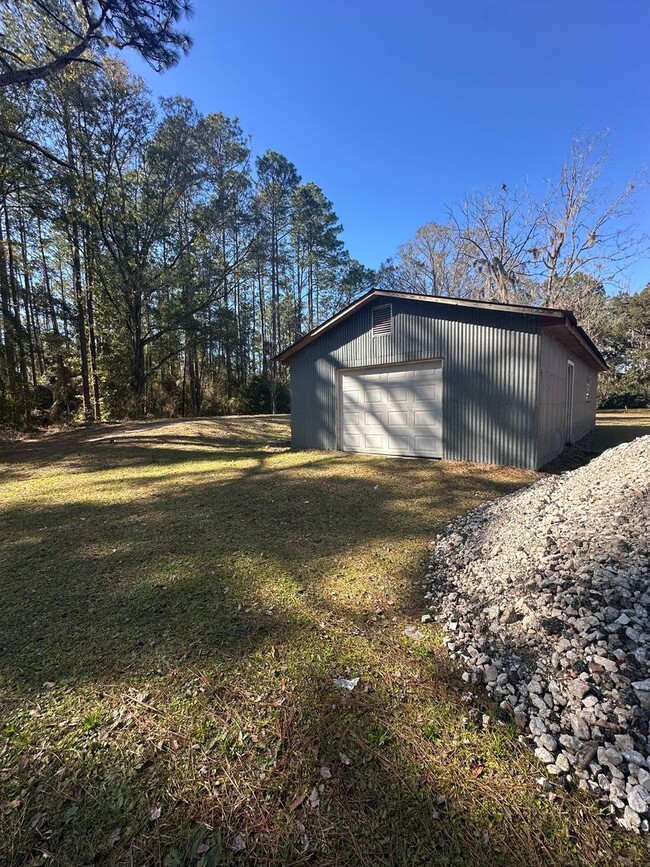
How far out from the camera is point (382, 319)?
884cm

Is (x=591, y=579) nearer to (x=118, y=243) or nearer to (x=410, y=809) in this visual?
(x=410, y=809)

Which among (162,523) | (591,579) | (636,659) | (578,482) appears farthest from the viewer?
(162,523)

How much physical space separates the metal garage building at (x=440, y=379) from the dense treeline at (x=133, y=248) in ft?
35.0

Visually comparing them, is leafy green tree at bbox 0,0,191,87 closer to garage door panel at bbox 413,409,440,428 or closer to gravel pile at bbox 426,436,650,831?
garage door panel at bbox 413,409,440,428

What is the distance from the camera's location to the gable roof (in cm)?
671

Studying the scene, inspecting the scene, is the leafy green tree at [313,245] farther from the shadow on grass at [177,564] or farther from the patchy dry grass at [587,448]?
the shadow on grass at [177,564]

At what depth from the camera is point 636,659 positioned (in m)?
1.77

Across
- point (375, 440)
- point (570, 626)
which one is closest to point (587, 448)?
point (375, 440)

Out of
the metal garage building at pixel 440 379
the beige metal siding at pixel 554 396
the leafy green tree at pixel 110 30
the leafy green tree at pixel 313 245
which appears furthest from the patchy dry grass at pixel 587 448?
the leafy green tree at pixel 313 245

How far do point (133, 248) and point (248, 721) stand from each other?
2192 centimetres

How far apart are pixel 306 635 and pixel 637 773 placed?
161 centimetres

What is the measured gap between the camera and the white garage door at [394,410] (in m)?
8.27

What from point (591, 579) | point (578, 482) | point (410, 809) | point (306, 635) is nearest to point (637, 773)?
point (410, 809)

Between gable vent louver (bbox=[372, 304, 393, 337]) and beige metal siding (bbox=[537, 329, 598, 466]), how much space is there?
123 inches
